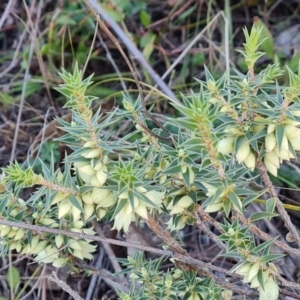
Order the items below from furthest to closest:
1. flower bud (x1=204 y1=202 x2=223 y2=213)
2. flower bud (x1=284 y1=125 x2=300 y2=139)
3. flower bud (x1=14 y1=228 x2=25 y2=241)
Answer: flower bud (x1=14 y1=228 x2=25 y2=241)
flower bud (x1=204 y1=202 x2=223 y2=213)
flower bud (x1=284 y1=125 x2=300 y2=139)

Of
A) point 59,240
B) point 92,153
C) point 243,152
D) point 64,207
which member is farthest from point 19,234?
point 243,152

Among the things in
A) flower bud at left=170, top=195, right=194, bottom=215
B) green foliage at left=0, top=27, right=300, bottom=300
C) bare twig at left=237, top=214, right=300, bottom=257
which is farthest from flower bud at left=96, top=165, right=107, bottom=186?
bare twig at left=237, top=214, right=300, bottom=257

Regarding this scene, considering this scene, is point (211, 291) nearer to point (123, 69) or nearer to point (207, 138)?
point (207, 138)

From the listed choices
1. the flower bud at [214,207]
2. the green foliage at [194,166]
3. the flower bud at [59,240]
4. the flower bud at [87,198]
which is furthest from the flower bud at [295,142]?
the flower bud at [59,240]

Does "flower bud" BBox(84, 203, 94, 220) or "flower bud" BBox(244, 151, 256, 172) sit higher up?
"flower bud" BBox(84, 203, 94, 220)

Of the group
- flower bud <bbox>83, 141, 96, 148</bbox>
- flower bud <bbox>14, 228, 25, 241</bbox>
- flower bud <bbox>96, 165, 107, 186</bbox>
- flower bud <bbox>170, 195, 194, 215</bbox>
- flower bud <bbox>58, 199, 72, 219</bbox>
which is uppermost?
flower bud <bbox>83, 141, 96, 148</bbox>

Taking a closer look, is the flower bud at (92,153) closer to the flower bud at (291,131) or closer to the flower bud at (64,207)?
the flower bud at (64,207)

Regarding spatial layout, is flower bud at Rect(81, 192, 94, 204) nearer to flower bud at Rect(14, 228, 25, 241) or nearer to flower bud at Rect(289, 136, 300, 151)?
flower bud at Rect(14, 228, 25, 241)

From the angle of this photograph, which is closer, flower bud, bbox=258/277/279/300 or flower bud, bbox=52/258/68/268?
flower bud, bbox=258/277/279/300

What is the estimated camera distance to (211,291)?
1.11 m

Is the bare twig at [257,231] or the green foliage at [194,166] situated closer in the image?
the green foliage at [194,166]

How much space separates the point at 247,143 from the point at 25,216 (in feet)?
1.78

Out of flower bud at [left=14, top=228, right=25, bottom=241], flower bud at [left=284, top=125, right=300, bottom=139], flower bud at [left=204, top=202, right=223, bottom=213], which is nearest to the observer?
flower bud at [left=284, top=125, right=300, bottom=139]

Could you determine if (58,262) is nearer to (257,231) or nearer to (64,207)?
(64,207)
